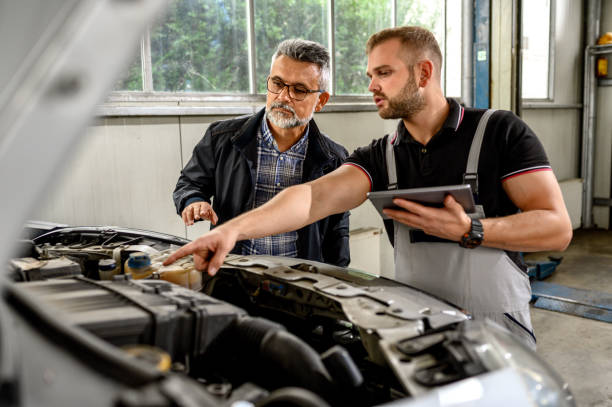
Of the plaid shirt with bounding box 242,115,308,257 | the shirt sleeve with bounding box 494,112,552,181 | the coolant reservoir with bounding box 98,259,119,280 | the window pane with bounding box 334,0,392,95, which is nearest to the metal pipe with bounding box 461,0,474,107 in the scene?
the window pane with bounding box 334,0,392,95

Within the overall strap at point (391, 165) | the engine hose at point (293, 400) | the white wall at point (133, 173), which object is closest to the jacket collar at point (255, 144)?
the overall strap at point (391, 165)

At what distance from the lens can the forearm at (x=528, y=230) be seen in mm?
1611

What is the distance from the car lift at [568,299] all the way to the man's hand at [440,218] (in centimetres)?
301

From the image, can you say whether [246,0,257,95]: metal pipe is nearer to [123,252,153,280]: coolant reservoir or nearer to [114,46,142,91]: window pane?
[114,46,142,91]: window pane

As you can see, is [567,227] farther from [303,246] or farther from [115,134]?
[115,134]

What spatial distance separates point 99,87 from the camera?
65 centimetres

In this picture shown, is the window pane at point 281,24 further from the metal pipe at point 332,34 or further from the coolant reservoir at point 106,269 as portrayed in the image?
the coolant reservoir at point 106,269

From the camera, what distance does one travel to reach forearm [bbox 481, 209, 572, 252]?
1611 millimetres

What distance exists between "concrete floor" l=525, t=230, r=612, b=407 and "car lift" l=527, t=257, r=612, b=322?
0.10 m

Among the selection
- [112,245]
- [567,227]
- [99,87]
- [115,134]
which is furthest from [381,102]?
[115,134]

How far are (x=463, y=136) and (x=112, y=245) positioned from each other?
1.42m

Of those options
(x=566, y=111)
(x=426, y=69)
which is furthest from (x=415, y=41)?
(x=566, y=111)

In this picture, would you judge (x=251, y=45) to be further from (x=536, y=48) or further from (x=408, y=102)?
(x=536, y=48)

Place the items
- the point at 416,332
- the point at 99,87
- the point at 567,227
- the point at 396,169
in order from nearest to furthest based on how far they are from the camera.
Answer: the point at 99,87, the point at 416,332, the point at 567,227, the point at 396,169
